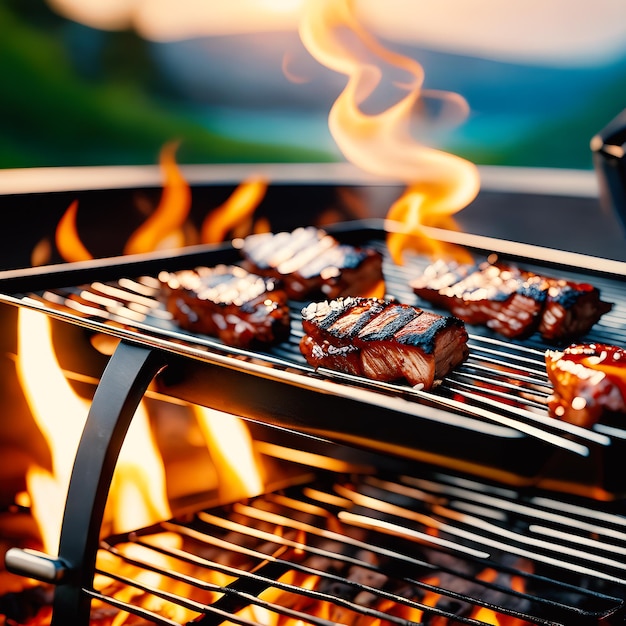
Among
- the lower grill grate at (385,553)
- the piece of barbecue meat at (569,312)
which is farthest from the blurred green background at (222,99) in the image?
the piece of barbecue meat at (569,312)

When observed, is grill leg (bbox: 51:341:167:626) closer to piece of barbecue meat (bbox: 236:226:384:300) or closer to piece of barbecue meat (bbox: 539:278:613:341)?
piece of barbecue meat (bbox: 236:226:384:300)

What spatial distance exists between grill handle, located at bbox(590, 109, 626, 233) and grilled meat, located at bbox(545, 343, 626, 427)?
1.87ft

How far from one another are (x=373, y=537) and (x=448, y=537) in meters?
0.32

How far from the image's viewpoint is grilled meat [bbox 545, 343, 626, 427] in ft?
5.96

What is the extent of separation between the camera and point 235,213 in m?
4.21

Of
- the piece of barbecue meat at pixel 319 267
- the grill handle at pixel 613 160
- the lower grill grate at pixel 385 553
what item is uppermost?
the grill handle at pixel 613 160

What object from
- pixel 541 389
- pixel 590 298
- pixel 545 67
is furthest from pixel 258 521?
pixel 545 67

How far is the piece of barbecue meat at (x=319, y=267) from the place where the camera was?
308 centimetres

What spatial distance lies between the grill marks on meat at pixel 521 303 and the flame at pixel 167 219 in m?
1.63

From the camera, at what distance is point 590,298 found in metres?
2.63

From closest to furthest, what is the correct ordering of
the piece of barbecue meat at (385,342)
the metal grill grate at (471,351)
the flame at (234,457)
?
the metal grill grate at (471,351) → the piece of barbecue meat at (385,342) → the flame at (234,457)

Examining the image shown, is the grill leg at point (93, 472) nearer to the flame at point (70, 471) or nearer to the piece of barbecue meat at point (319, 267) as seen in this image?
the flame at point (70, 471)

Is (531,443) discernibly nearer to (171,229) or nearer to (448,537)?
(448,537)

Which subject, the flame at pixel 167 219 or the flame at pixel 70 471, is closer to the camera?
the flame at pixel 70 471
